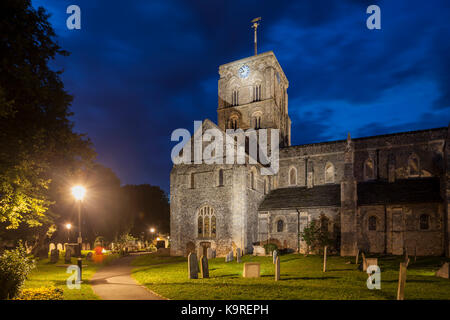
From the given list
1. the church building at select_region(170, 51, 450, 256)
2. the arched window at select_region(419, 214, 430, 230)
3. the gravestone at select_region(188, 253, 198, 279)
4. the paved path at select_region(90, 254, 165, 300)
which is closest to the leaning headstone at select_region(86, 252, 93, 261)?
the church building at select_region(170, 51, 450, 256)

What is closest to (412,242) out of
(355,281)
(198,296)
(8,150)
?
(355,281)

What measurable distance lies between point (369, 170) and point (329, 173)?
4.18 metres

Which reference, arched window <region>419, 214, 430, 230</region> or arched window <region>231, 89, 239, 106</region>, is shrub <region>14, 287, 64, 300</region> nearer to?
arched window <region>419, 214, 430, 230</region>

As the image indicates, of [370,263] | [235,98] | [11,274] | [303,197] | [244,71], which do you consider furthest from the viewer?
[235,98]

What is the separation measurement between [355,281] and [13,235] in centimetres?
3059

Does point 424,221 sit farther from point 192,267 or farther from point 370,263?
point 192,267

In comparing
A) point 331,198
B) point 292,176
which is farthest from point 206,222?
point 331,198

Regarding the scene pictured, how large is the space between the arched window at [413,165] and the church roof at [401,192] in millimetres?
1103

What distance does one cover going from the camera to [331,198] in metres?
32.0

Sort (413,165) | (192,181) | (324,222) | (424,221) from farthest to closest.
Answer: (192,181)
(413,165)
(324,222)
(424,221)

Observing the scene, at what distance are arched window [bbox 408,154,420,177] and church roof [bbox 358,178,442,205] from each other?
1.10m

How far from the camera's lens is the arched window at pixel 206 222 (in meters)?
31.9
